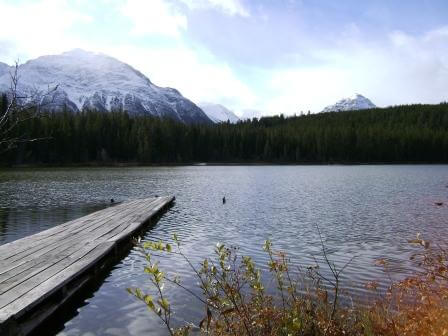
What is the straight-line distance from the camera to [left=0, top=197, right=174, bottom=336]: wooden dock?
965 centimetres

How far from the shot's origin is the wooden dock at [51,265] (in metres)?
9.65

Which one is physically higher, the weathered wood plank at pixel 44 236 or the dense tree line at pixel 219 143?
the dense tree line at pixel 219 143

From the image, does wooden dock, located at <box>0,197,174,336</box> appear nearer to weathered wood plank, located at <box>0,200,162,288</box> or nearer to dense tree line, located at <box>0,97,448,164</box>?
weathered wood plank, located at <box>0,200,162,288</box>

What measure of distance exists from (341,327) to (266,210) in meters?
25.2

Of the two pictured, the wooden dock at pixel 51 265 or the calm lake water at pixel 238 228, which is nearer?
the wooden dock at pixel 51 265

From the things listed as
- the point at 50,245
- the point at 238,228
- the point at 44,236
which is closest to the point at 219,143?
the point at 238,228

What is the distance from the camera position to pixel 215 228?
2508 centimetres

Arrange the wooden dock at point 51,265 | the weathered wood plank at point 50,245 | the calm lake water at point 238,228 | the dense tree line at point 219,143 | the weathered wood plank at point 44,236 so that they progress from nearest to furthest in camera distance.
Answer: the wooden dock at point 51,265
the calm lake water at point 238,228
the weathered wood plank at point 50,245
the weathered wood plank at point 44,236
the dense tree line at point 219,143

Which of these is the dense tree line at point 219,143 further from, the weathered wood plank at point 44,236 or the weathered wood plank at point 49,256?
the weathered wood plank at point 49,256

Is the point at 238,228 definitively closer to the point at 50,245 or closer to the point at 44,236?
the point at 44,236

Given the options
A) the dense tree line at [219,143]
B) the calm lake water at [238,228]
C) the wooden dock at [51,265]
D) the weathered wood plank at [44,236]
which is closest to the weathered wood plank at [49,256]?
the wooden dock at [51,265]

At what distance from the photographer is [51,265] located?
43.5 feet

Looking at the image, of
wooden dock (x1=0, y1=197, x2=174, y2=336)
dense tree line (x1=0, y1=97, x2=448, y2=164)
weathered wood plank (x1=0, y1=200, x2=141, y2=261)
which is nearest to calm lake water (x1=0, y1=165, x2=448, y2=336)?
wooden dock (x1=0, y1=197, x2=174, y2=336)

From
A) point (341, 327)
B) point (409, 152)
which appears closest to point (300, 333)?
point (341, 327)
